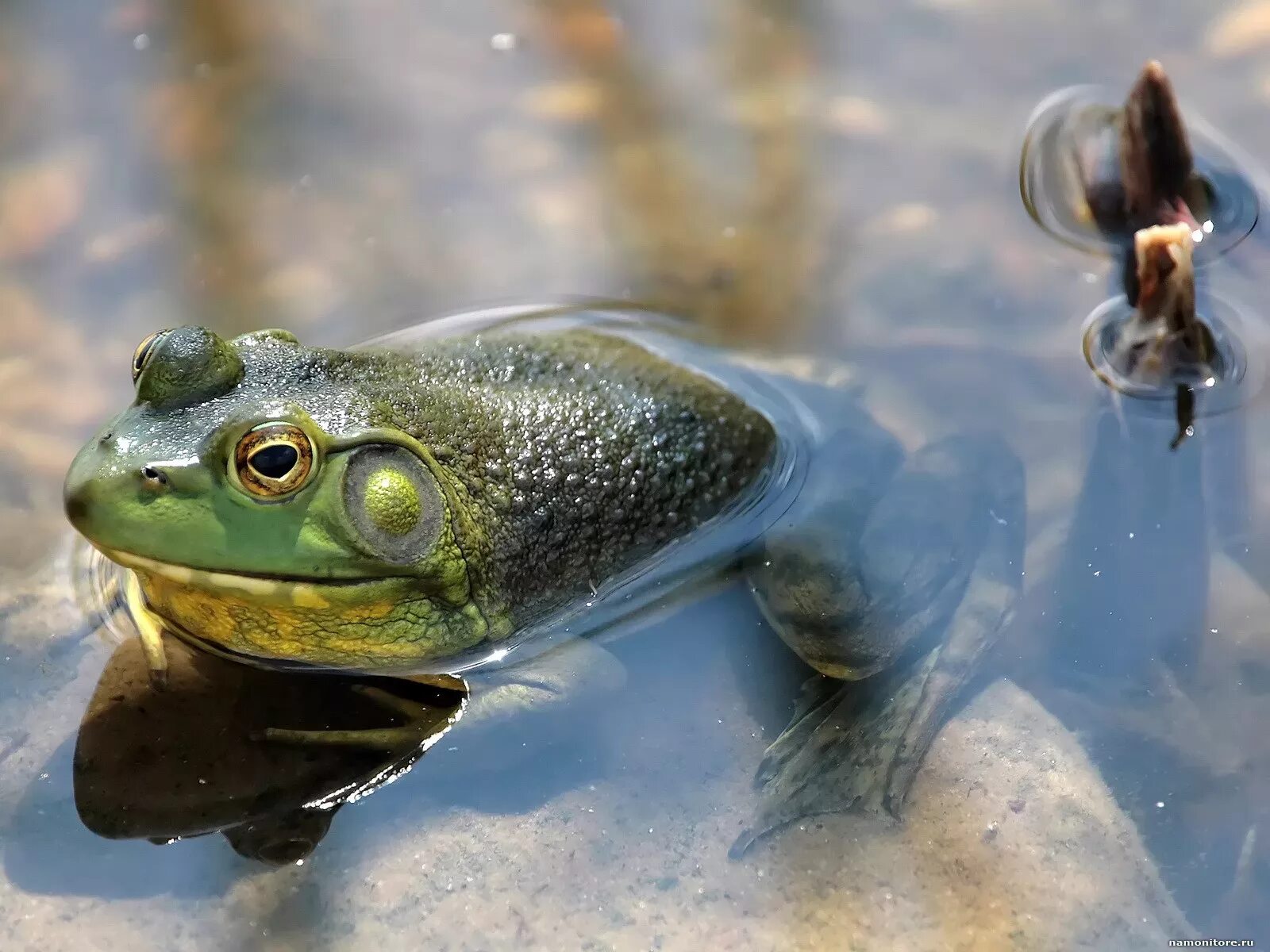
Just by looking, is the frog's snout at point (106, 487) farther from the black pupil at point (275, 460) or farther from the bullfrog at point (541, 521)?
the black pupil at point (275, 460)

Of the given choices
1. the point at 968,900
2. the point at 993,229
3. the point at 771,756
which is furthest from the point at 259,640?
the point at 993,229

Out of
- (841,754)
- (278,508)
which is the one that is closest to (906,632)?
(841,754)

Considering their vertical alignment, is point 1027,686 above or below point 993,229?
below

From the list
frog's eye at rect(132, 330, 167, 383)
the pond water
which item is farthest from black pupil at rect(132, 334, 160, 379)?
the pond water

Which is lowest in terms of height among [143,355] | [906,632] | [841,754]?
[841,754]

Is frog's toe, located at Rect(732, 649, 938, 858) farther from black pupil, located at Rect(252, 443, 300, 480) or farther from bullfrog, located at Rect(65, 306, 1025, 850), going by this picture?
black pupil, located at Rect(252, 443, 300, 480)

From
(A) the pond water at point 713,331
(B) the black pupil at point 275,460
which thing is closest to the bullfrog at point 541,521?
(B) the black pupil at point 275,460

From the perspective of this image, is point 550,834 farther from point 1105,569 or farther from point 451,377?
point 1105,569

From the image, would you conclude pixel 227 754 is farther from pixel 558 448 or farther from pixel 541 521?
pixel 558 448
